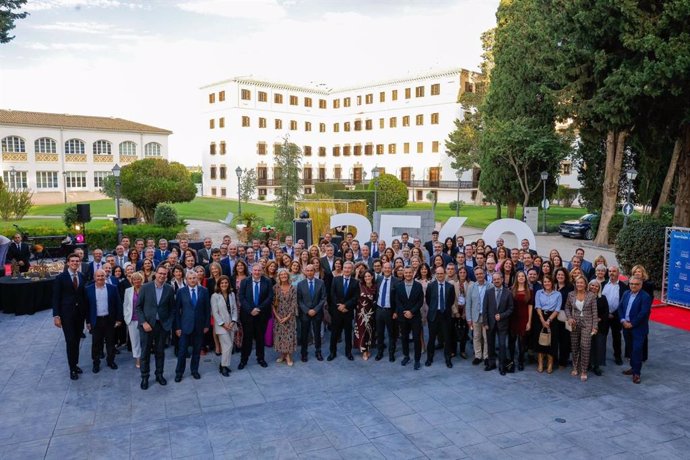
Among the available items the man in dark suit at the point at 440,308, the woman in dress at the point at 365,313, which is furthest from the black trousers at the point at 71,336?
the man in dark suit at the point at 440,308

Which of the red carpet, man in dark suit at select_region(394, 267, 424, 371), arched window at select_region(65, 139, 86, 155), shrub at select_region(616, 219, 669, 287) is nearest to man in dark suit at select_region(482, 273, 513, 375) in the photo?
man in dark suit at select_region(394, 267, 424, 371)

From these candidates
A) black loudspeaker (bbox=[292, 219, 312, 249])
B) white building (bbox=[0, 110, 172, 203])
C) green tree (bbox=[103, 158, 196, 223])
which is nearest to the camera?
black loudspeaker (bbox=[292, 219, 312, 249])

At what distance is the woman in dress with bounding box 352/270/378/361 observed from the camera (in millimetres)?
9547

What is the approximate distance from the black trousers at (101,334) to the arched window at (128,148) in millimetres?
53710

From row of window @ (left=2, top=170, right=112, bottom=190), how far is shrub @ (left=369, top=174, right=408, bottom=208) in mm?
26104

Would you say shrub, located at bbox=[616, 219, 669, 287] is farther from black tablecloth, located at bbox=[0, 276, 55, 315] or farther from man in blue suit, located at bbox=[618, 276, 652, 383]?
black tablecloth, located at bbox=[0, 276, 55, 315]

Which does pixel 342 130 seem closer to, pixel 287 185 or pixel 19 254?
pixel 287 185

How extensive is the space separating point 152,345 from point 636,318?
7.76 meters

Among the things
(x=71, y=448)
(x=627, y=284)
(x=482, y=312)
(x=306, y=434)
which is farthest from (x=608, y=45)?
(x=71, y=448)

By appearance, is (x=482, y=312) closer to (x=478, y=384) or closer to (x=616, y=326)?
(x=478, y=384)

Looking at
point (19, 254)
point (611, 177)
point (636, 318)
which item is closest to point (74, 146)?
point (19, 254)

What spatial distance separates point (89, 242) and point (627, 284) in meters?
20.3

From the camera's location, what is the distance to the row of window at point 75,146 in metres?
50.9

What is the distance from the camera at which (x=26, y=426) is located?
6.93 metres
